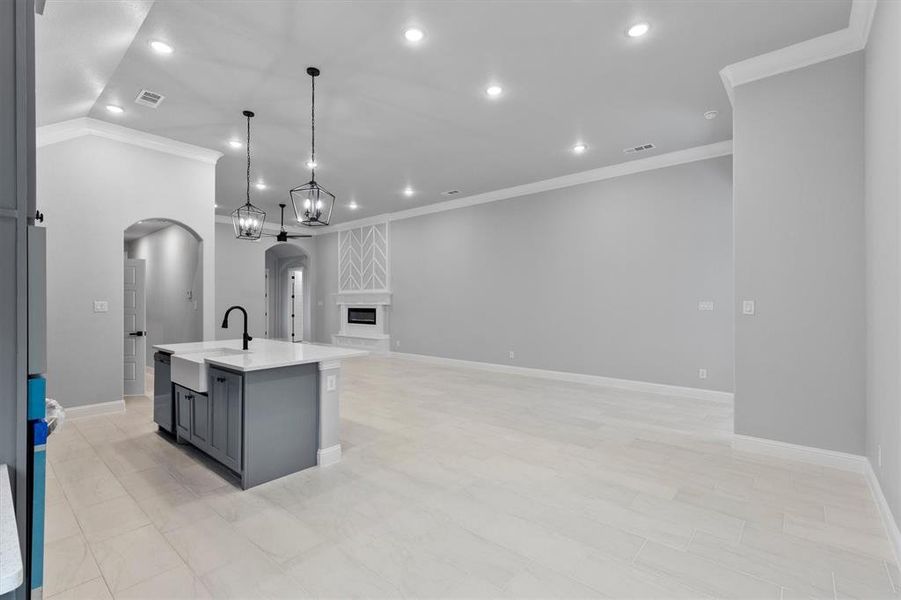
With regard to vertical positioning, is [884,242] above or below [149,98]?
below

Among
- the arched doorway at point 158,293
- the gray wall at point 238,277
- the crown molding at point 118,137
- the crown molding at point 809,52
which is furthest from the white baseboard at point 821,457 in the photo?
the gray wall at point 238,277

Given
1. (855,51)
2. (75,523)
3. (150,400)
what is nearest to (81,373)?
(150,400)

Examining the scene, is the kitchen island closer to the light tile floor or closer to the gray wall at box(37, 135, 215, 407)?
the light tile floor

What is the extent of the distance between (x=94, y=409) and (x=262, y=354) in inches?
112

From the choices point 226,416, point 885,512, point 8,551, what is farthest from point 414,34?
point 885,512

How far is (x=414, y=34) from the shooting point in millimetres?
3268

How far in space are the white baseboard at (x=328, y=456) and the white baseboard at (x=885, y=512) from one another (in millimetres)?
3374

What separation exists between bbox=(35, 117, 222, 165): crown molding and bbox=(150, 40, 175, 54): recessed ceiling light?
6.73ft

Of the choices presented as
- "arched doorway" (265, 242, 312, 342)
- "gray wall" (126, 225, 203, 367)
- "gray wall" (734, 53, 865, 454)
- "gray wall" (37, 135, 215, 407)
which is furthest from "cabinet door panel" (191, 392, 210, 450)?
"arched doorway" (265, 242, 312, 342)

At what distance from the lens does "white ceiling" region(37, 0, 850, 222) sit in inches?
120

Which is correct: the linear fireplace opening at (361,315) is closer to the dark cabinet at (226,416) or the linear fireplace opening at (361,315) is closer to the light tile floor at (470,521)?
the light tile floor at (470,521)

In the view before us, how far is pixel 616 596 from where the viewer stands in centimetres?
190

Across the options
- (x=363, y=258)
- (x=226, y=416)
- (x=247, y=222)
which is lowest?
(x=226, y=416)

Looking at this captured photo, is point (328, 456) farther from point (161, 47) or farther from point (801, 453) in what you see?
point (801, 453)
